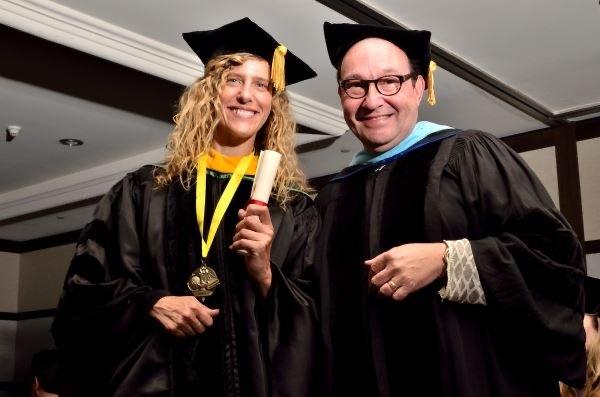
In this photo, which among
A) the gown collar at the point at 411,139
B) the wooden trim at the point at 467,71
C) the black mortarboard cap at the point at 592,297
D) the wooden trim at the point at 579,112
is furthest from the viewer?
the wooden trim at the point at 579,112

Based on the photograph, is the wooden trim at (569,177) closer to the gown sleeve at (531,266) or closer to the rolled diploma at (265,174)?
the gown sleeve at (531,266)

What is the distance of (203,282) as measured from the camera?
1.93 meters

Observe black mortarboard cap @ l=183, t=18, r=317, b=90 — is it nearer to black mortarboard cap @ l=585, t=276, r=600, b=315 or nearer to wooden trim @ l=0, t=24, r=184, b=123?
black mortarboard cap @ l=585, t=276, r=600, b=315

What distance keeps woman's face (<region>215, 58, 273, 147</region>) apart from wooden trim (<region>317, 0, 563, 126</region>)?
2044 millimetres

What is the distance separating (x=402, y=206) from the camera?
192 cm

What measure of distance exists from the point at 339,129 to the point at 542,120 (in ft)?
6.04

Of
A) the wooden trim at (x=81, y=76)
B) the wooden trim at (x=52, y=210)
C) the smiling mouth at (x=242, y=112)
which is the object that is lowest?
the smiling mouth at (x=242, y=112)

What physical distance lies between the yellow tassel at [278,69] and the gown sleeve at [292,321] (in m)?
0.43

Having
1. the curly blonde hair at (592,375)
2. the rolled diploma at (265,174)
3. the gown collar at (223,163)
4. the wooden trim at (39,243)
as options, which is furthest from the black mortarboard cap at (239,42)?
the wooden trim at (39,243)

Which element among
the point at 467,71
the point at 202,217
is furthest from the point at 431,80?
the point at 467,71

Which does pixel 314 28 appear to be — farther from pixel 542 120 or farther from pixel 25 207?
pixel 25 207

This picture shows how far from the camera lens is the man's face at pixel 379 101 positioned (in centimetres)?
199

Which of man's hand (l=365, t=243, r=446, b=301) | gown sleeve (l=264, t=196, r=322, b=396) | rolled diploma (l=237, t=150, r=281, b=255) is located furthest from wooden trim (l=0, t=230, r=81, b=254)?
man's hand (l=365, t=243, r=446, b=301)

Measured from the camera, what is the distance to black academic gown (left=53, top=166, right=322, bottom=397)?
6.28 feet
